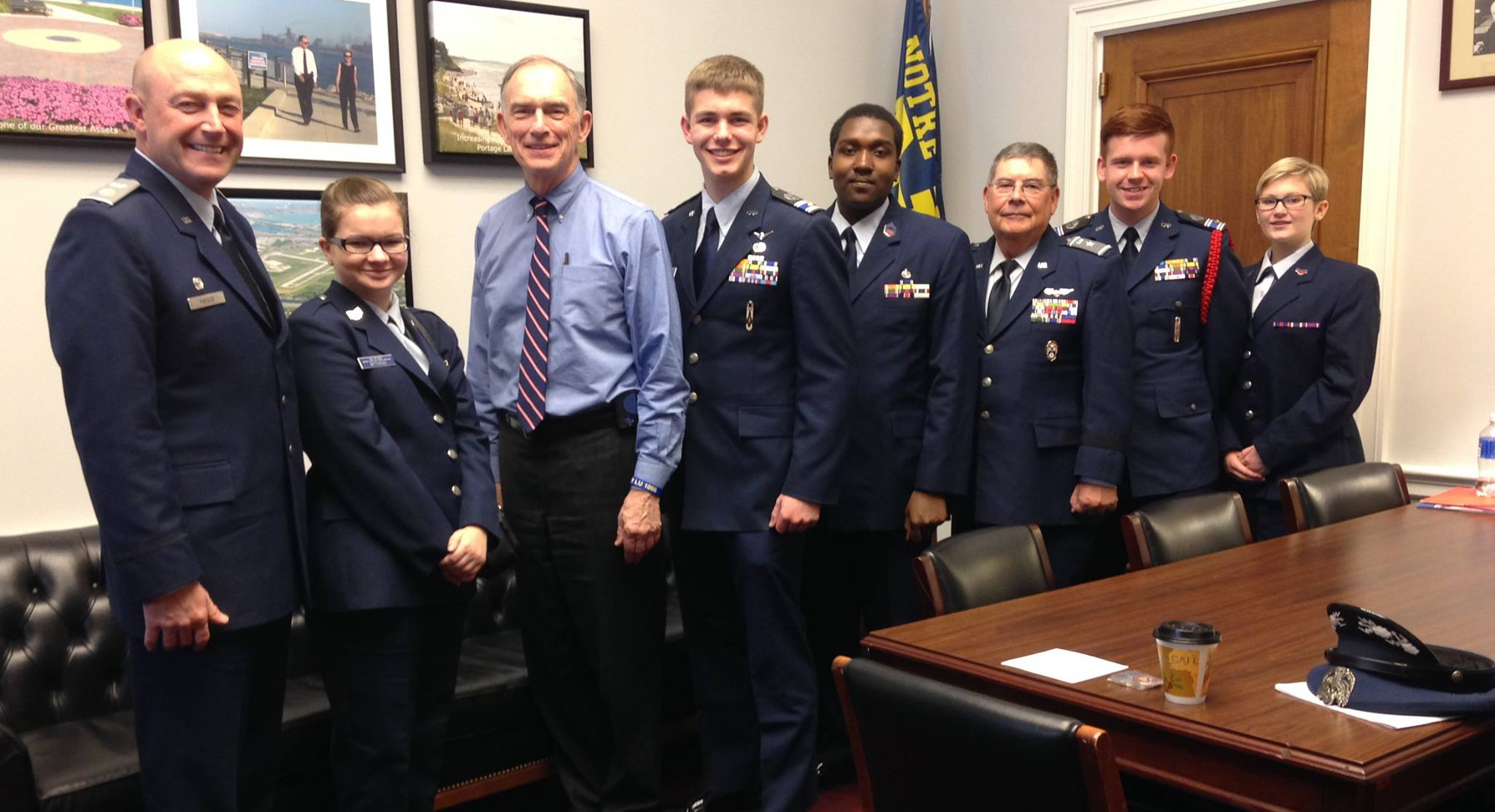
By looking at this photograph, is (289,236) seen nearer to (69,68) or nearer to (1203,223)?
(69,68)

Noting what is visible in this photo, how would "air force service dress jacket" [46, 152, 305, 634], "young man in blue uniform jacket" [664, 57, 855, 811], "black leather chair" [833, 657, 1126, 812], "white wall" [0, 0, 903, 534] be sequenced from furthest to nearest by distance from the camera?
"white wall" [0, 0, 903, 534]
"young man in blue uniform jacket" [664, 57, 855, 811]
"air force service dress jacket" [46, 152, 305, 634]
"black leather chair" [833, 657, 1126, 812]

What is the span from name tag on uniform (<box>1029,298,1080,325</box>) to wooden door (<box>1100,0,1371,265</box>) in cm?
150

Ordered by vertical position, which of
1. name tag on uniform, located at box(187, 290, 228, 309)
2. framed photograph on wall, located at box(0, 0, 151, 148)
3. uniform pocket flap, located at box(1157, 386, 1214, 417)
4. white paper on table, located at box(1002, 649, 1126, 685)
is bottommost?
white paper on table, located at box(1002, 649, 1126, 685)

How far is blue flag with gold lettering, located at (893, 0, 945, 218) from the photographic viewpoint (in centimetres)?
473

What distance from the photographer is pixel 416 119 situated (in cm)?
352

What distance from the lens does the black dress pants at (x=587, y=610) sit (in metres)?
2.48

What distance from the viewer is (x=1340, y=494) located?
313 centimetres

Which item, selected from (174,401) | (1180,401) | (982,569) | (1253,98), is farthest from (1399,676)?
(1253,98)

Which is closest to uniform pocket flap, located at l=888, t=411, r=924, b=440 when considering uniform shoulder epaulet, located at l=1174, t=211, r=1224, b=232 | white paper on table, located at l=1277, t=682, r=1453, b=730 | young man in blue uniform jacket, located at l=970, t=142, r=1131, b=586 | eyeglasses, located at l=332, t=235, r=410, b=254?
young man in blue uniform jacket, located at l=970, t=142, r=1131, b=586

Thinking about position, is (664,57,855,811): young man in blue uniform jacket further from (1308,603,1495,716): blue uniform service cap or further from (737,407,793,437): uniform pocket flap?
(1308,603,1495,716): blue uniform service cap

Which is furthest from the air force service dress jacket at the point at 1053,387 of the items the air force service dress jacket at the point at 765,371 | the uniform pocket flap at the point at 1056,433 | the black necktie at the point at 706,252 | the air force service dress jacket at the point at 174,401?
the air force service dress jacket at the point at 174,401

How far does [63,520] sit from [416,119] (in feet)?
4.75

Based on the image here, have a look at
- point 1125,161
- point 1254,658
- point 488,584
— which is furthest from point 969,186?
point 1254,658

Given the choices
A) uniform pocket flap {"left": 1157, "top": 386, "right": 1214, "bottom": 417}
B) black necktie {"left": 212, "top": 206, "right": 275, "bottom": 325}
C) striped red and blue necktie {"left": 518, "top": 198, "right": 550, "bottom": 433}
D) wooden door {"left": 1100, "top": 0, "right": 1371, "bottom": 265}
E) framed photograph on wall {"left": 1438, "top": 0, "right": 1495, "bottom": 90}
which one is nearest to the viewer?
black necktie {"left": 212, "top": 206, "right": 275, "bottom": 325}
